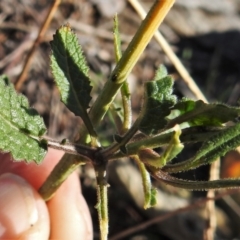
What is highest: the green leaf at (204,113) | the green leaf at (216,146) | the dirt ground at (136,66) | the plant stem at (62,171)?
the dirt ground at (136,66)

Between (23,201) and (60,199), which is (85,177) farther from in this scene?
(23,201)

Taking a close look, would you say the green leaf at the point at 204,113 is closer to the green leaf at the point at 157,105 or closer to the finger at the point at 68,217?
the green leaf at the point at 157,105

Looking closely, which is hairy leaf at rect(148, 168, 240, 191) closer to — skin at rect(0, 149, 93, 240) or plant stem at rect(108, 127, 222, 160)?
plant stem at rect(108, 127, 222, 160)

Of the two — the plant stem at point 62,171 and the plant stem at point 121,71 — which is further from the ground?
the plant stem at point 121,71

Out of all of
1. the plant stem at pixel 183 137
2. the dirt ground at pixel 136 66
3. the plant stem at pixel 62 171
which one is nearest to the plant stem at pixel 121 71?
the plant stem at pixel 62 171

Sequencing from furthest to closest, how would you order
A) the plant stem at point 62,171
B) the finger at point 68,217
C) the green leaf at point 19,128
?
1. the finger at point 68,217
2. the plant stem at point 62,171
3. the green leaf at point 19,128

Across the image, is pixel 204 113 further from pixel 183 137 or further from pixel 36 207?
pixel 36 207

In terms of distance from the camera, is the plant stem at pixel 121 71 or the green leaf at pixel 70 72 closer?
the plant stem at pixel 121 71

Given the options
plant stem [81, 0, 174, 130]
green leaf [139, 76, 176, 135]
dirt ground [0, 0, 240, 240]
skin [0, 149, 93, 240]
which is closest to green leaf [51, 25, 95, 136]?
plant stem [81, 0, 174, 130]
